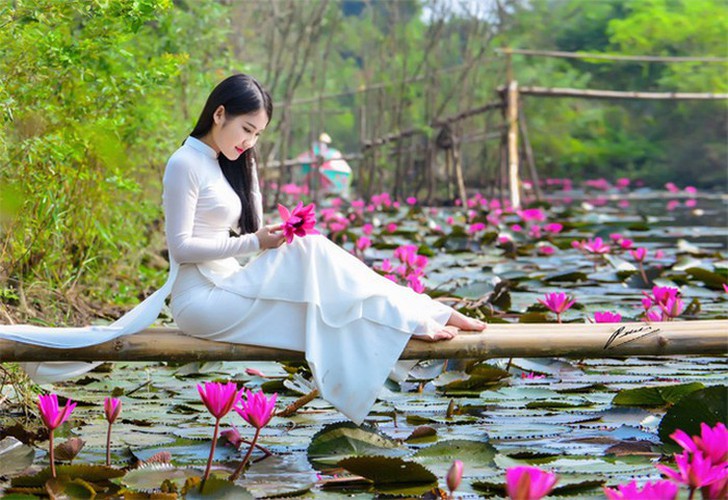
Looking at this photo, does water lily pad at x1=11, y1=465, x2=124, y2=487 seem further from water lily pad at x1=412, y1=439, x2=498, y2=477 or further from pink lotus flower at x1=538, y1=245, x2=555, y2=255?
pink lotus flower at x1=538, y1=245, x2=555, y2=255

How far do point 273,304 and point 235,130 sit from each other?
49 centimetres

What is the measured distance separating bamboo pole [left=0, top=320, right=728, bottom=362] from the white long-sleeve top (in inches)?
9.3

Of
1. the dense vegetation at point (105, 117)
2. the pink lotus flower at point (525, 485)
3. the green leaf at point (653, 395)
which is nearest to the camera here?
the pink lotus flower at point (525, 485)

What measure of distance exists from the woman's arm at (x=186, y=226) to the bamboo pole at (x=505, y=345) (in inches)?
8.8

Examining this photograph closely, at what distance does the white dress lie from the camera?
2.78 meters

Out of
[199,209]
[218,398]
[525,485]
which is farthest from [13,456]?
[525,485]

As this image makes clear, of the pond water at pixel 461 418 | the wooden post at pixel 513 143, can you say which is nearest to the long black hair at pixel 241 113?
the pond water at pixel 461 418

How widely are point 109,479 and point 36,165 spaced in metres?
1.45

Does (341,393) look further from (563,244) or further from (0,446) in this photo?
(563,244)

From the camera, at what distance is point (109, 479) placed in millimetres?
2404

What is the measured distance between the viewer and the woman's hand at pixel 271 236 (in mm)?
2875

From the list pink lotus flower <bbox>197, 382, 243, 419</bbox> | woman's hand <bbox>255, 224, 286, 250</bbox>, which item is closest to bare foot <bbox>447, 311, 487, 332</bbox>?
woman's hand <bbox>255, 224, 286, 250</bbox>

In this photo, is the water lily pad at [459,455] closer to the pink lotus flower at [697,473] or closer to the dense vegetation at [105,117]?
the pink lotus flower at [697,473]

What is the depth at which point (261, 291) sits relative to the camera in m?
2.91
